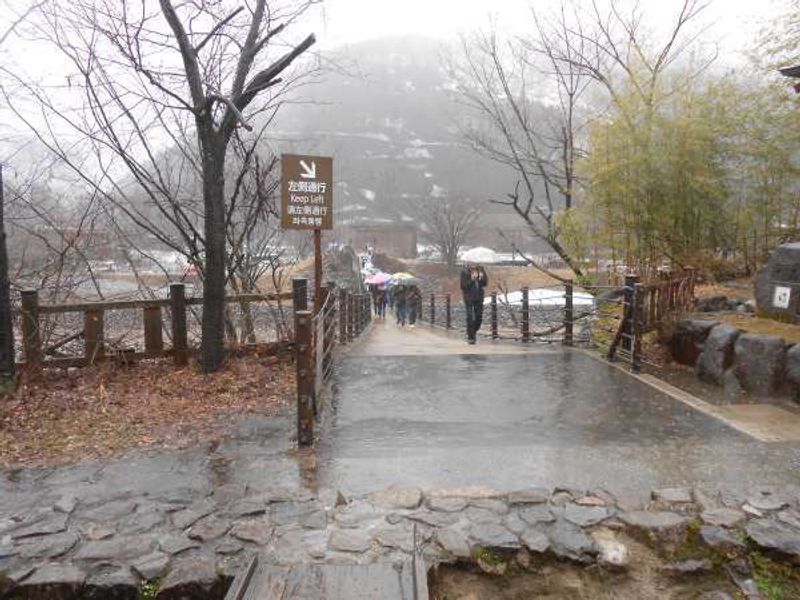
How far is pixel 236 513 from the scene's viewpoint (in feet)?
12.3

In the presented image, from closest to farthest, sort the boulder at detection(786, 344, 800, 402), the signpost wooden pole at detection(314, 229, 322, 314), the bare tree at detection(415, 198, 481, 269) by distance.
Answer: the boulder at detection(786, 344, 800, 402)
the signpost wooden pole at detection(314, 229, 322, 314)
the bare tree at detection(415, 198, 481, 269)

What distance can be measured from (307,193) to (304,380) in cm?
298

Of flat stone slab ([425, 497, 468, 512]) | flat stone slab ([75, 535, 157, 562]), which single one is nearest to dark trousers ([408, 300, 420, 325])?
flat stone slab ([425, 497, 468, 512])

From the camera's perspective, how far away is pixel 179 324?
749cm

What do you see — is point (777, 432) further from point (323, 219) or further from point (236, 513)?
point (323, 219)

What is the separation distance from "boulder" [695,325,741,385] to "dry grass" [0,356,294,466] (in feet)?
16.8

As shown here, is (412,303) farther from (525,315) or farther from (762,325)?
(762,325)

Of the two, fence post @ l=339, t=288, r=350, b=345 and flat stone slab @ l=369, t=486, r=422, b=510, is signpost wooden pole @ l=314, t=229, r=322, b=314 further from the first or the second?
flat stone slab @ l=369, t=486, r=422, b=510

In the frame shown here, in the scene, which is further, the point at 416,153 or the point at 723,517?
the point at 416,153

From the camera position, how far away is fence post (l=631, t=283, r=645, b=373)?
7.79 m

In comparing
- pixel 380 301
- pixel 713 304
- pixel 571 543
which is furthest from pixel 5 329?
pixel 380 301

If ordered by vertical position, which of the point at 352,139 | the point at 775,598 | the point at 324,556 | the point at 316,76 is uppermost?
the point at 352,139

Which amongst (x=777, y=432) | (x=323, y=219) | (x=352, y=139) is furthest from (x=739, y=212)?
(x=352, y=139)

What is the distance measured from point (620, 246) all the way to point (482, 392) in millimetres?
6264
